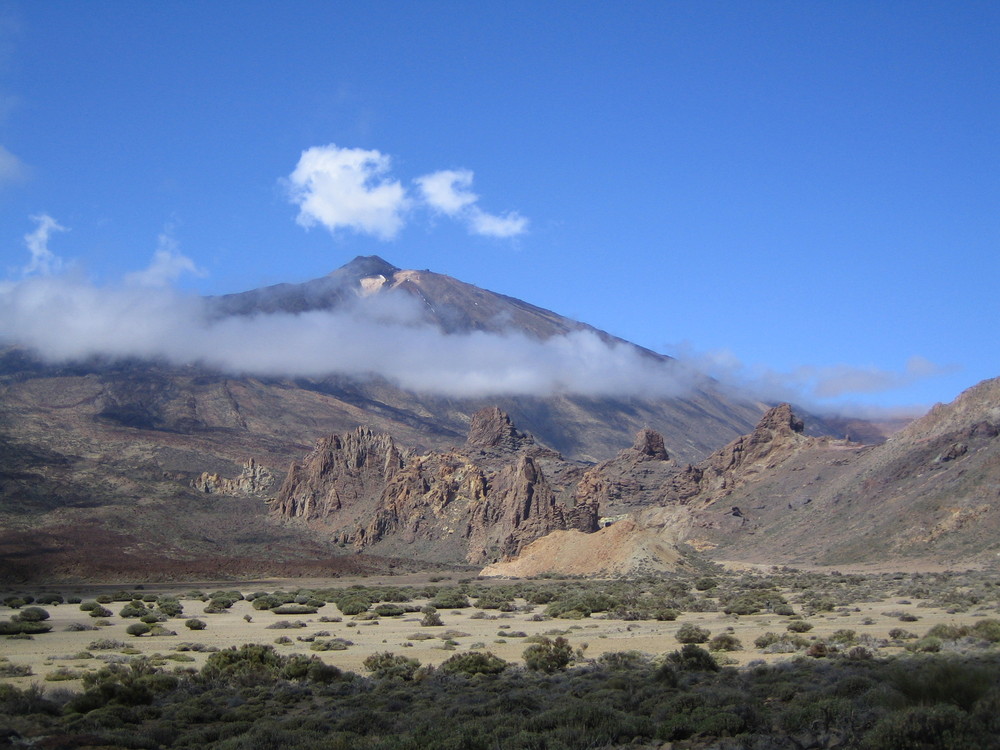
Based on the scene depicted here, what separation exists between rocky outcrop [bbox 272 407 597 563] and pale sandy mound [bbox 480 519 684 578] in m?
9.03

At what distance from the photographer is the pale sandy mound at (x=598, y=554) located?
6931 cm

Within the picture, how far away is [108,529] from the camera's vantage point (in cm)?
10006

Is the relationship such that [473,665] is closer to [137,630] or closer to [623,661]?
[623,661]

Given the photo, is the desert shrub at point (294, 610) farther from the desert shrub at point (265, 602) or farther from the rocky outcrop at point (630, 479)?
the rocky outcrop at point (630, 479)

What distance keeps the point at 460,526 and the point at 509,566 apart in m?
25.6

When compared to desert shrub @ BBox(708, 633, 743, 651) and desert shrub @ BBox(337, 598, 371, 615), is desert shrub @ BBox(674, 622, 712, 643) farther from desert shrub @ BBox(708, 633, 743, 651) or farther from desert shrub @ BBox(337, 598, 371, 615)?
desert shrub @ BBox(337, 598, 371, 615)

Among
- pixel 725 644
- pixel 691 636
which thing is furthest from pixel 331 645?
pixel 725 644

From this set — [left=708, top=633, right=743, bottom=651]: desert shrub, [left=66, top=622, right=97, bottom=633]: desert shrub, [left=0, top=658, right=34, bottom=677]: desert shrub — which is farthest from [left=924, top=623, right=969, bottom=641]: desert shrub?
[left=66, top=622, right=97, bottom=633]: desert shrub

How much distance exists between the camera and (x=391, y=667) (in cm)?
2169

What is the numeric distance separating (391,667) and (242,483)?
131855 millimetres

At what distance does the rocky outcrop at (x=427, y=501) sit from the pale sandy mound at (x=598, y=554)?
903 centimetres

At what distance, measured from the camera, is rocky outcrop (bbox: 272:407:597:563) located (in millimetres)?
97750

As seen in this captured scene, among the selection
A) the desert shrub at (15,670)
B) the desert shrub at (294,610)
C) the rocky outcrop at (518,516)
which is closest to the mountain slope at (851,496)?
the rocky outcrop at (518,516)

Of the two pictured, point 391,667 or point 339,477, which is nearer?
point 391,667
